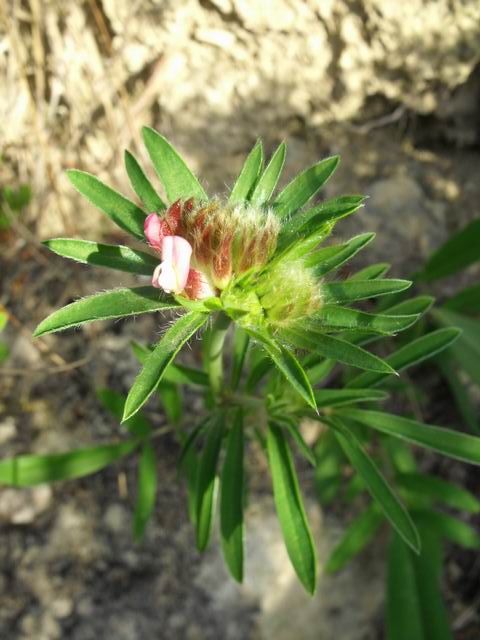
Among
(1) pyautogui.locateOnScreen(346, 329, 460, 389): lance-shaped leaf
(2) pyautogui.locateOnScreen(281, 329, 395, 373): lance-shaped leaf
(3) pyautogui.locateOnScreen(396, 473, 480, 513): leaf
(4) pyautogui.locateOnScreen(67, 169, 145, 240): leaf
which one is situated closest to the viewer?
(2) pyautogui.locateOnScreen(281, 329, 395, 373): lance-shaped leaf

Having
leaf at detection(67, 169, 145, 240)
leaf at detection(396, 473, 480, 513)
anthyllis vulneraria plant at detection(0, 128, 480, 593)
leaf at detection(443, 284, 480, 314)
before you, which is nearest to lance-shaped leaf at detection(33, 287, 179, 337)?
anthyllis vulneraria plant at detection(0, 128, 480, 593)

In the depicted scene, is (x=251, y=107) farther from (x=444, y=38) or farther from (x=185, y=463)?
(x=185, y=463)

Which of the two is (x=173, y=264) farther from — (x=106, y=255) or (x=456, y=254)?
(x=456, y=254)

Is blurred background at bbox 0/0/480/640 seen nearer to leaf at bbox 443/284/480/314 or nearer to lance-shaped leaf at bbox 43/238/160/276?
leaf at bbox 443/284/480/314

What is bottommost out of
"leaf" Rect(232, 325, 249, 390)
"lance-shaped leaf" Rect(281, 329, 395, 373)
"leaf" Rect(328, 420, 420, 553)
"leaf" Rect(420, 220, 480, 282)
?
"leaf" Rect(328, 420, 420, 553)

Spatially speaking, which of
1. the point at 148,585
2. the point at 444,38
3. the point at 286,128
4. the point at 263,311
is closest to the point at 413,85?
the point at 444,38

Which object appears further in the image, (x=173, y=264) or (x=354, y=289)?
(x=354, y=289)

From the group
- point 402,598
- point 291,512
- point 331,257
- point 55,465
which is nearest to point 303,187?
point 331,257
